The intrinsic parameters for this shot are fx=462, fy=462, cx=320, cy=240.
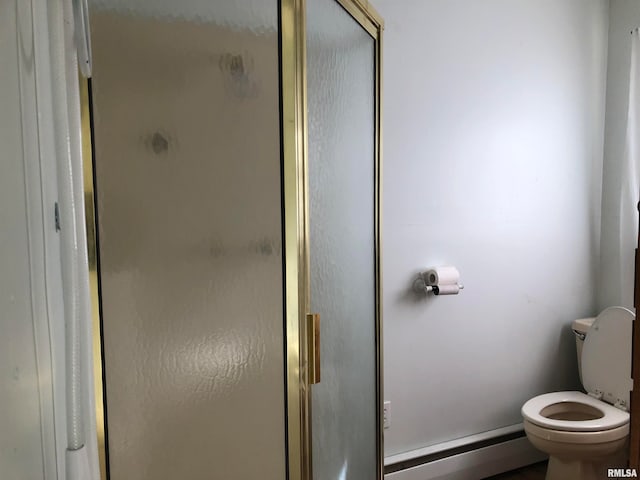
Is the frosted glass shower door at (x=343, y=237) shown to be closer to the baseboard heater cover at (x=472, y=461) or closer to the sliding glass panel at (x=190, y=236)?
the sliding glass panel at (x=190, y=236)

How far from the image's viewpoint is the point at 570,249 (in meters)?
2.38

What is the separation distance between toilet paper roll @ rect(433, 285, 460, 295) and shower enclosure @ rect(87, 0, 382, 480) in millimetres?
968

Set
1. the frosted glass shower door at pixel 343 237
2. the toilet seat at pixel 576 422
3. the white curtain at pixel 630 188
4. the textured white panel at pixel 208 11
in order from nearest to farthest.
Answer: the textured white panel at pixel 208 11 < the frosted glass shower door at pixel 343 237 < the toilet seat at pixel 576 422 < the white curtain at pixel 630 188

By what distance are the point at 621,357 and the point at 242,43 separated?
2.02 m

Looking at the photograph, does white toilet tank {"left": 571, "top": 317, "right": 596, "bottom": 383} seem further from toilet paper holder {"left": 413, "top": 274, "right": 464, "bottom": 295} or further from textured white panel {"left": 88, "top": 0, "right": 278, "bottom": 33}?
textured white panel {"left": 88, "top": 0, "right": 278, "bottom": 33}

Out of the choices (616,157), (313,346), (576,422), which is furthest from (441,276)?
(616,157)

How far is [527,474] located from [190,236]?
2213 mm

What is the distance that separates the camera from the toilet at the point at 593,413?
5.95 feet

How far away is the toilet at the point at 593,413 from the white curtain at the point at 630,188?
348 mm

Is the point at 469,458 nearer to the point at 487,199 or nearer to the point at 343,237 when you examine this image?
the point at 487,199

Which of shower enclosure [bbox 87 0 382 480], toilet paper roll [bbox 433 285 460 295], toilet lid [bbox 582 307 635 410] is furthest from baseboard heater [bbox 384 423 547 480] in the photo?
shower enclosure [bbox 87 0 382 480]

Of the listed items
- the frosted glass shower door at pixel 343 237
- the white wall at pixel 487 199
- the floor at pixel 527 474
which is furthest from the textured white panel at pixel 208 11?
the floor at pixel 527 474

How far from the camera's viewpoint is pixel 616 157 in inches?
92.6

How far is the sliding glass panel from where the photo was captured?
783 millimetres
